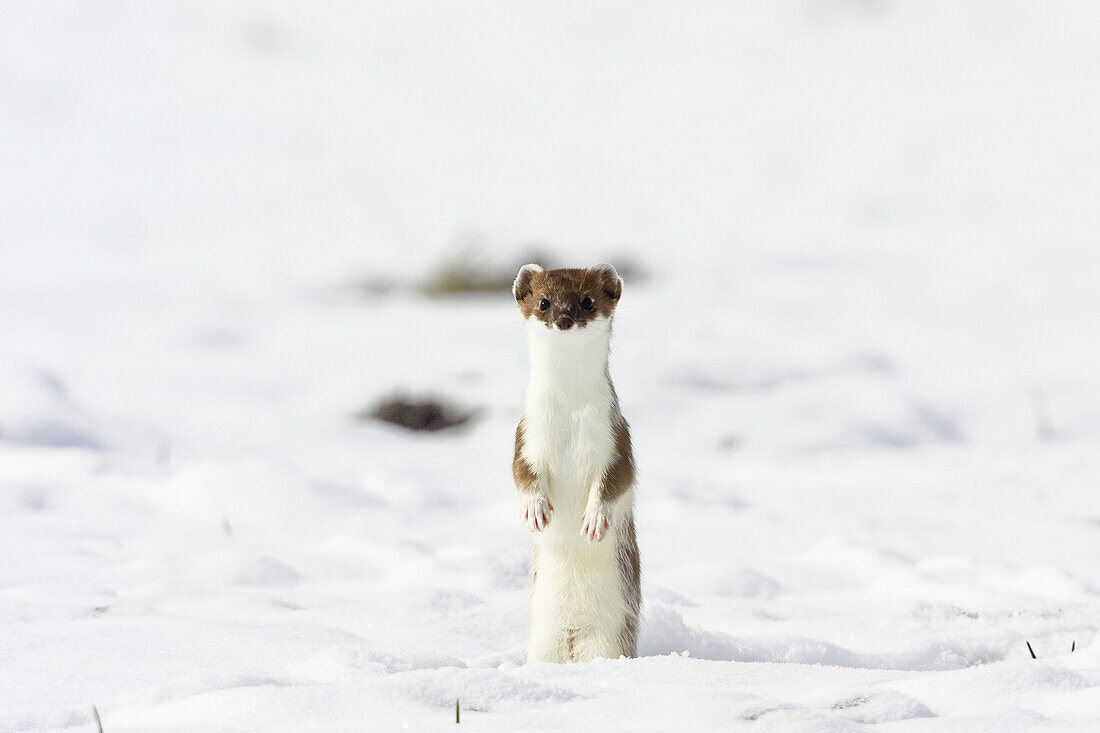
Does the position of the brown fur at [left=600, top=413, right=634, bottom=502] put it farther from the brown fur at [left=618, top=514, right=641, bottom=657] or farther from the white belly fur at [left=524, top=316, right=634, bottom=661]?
the brown fur at [left=618, top=514, right=641, bottom=657]

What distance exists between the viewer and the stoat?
3.25 meters

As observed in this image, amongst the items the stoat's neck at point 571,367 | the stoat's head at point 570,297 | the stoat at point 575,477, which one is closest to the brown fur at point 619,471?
the stoat at point 575,477

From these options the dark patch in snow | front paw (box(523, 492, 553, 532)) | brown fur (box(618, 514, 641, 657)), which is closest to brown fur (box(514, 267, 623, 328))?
front paw (box(523, 492, 553, 532))

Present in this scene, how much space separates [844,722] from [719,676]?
0.53 meters

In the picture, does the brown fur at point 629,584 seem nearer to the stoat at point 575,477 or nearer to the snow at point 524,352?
the stoat at point 575,477

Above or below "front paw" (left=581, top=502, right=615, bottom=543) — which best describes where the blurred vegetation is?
above

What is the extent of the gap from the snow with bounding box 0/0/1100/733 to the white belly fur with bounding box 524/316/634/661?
0.19 metres

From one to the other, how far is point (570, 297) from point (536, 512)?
587 mm

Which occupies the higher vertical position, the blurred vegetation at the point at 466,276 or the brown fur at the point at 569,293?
the blurred vegetation at the point at 466,276

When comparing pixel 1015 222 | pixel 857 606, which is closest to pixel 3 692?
pixel 857 606

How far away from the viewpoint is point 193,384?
6.79 meters

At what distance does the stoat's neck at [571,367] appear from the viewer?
3.31m

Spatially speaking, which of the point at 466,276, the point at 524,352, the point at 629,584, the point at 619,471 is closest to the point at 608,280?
the point at 619,471

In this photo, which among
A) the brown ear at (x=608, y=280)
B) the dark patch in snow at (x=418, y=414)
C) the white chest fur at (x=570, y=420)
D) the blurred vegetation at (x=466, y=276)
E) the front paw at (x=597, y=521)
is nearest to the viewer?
the front paw at (x=597, y=521)
